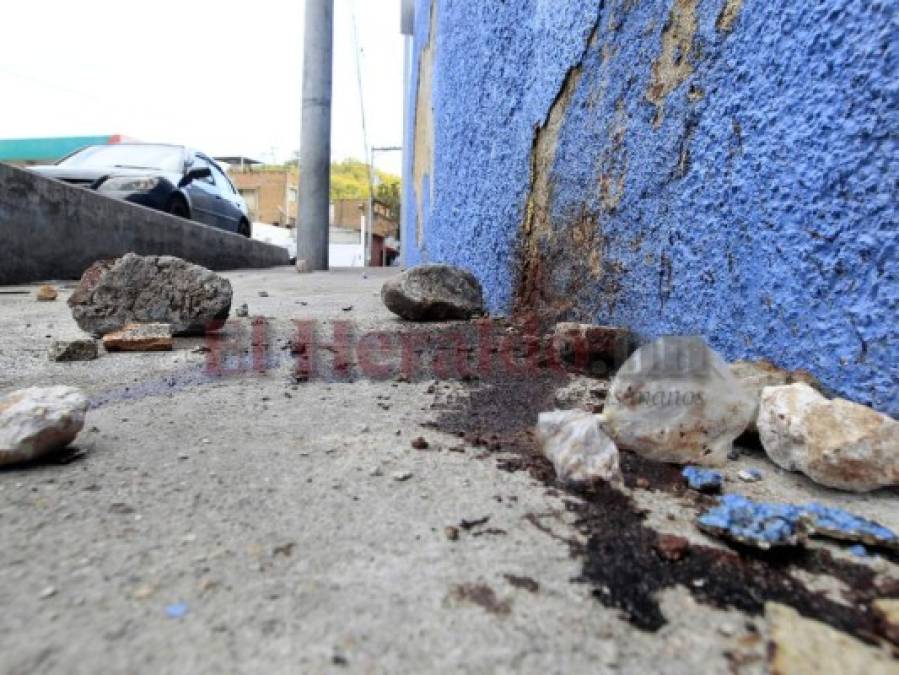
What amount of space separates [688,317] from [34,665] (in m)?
1.40

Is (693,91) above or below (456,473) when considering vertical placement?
above

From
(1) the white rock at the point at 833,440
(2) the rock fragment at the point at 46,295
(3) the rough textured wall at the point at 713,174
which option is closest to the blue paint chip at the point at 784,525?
(1) the white rock at the point at 833,440

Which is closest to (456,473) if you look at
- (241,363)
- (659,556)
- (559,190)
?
(659,556)

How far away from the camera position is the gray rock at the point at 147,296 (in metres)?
2.14

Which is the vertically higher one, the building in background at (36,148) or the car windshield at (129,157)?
the building in background at (36,148)

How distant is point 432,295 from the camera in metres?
2.54

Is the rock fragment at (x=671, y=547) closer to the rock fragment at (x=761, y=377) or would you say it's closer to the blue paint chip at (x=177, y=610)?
the rock fragment at (x=761, y=377)

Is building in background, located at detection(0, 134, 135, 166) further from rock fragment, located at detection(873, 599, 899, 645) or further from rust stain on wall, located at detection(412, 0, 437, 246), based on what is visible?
rock fragment, located at detection(873, 599, 899, 645)

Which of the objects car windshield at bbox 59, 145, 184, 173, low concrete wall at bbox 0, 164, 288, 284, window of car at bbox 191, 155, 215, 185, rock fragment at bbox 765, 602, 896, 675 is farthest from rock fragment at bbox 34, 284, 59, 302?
window of car at bbox 191, 155, 215, 185

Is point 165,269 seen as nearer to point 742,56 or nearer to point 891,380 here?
point 742,56

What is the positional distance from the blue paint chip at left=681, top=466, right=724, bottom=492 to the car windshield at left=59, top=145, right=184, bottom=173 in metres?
6.43

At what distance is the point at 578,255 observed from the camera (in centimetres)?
193

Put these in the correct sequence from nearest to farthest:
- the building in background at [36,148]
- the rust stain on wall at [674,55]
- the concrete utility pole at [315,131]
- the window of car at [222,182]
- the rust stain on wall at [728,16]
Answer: the rust stain on wall at [728,16] < the rust stain on wall at [674,55] < the concrete utility pole at [315,131] < the window of car at [222,182] < the building in background at [36,148]

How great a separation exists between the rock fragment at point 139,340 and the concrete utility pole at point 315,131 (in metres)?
4.78
